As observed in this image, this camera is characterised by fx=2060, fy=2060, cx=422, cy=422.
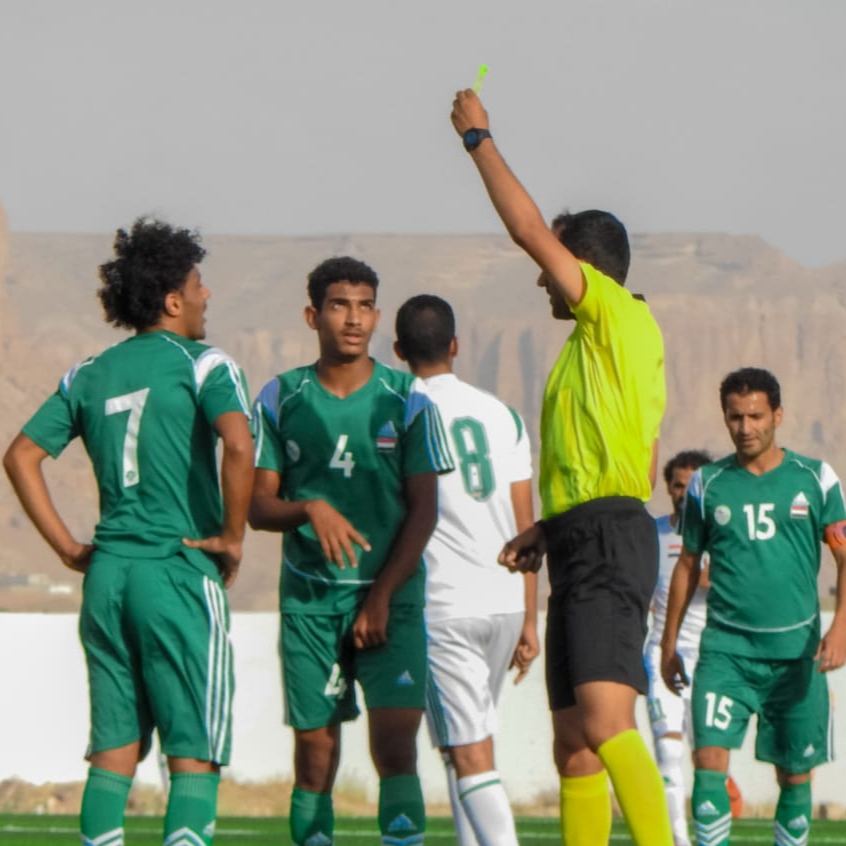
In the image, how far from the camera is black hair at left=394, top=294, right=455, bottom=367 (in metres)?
7.75

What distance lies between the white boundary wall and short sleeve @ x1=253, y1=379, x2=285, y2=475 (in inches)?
433

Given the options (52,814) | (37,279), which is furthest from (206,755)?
(37,279)

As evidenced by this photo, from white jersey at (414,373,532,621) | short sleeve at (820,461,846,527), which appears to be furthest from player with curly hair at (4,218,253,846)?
short sleeve at (820,461,846,527)

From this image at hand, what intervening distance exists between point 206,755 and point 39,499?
99cm

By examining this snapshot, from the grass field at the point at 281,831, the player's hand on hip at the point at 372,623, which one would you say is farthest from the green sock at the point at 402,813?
the grass field at the point at 281,831

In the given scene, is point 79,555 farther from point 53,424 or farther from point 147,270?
point 147,270

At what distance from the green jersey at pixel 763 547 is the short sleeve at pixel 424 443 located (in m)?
2.04

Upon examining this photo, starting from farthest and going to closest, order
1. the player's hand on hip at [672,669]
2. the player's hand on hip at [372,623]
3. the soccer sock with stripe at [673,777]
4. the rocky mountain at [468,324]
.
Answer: the rocky mountain at [468,324] → the soccer sock with stripe at [673,777] → the player's hand on hip at [672,669] → the player's hand on hip at [372,623]

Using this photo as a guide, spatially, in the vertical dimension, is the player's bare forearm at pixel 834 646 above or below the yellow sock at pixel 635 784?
above

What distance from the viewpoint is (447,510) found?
7723 millimetres

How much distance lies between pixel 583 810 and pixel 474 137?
206 cm

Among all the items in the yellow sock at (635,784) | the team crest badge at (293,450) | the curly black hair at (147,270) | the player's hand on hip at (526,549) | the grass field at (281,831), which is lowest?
the grass field at (281,831)

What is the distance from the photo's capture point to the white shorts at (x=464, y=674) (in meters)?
7.45

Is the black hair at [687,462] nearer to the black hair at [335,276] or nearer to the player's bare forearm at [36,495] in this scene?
the black hair at [335,276]
